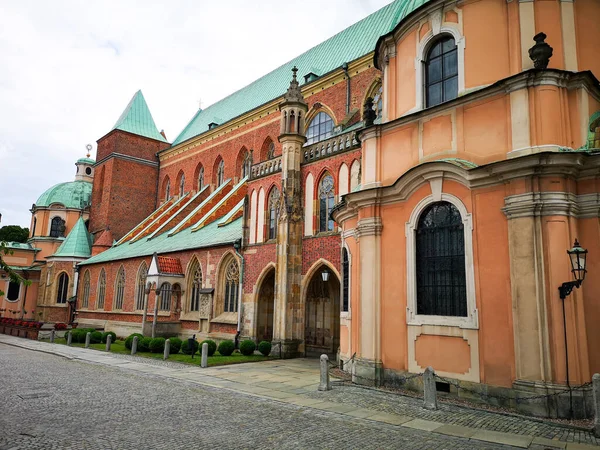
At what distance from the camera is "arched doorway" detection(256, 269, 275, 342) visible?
19.9 m

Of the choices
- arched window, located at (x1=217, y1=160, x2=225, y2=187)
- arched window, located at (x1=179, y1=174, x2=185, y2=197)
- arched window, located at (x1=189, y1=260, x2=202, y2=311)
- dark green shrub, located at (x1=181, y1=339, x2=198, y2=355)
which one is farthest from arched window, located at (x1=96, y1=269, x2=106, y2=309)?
dark green shrub, located at (x1=181, y1=339, x2=198, y2=355)

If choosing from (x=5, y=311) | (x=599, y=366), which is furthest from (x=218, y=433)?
(x=5, y=311)

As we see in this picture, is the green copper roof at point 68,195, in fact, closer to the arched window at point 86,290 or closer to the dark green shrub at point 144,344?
the arched window at point 86,290

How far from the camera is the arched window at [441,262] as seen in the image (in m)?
10.4

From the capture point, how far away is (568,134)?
968 centimetres

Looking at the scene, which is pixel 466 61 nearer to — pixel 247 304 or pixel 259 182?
pixel 259 182

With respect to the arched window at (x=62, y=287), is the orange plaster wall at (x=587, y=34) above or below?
above

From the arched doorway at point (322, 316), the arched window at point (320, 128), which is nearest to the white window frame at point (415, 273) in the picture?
the arched doorway at point (322, 316)

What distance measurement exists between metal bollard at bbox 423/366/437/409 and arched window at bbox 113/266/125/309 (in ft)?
79.1

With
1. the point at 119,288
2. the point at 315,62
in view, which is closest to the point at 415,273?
the point at 315,62

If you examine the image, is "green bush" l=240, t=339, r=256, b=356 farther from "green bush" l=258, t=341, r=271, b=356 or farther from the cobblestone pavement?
the cobblestone pavement

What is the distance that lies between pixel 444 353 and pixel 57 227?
42.3m

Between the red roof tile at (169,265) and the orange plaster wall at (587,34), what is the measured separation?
63.7ft

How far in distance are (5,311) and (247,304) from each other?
101 feet
